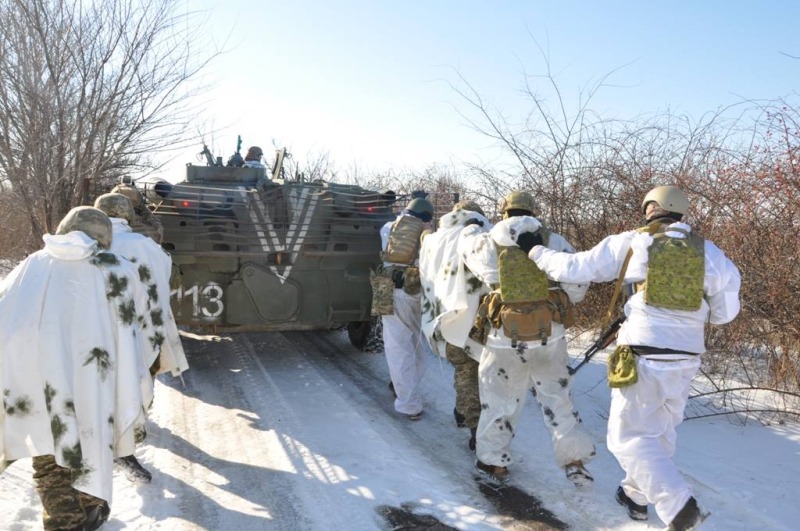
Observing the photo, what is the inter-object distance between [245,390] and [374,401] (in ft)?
4.05

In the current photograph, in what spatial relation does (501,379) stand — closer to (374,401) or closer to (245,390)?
(374,401)

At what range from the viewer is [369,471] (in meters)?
3.89

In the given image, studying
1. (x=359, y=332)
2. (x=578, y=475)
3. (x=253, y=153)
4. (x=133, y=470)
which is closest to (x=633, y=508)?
(x=578, y=475)

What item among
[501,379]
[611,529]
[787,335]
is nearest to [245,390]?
[501,379]

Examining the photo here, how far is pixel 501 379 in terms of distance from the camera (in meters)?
3.70

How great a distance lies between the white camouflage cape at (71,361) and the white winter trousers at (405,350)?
90.5 inches

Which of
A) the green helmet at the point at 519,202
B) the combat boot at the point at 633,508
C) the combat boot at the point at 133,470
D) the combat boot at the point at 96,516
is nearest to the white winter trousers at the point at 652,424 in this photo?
the combat boot at the point at 633,508

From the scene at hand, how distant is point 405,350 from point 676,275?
2.62 metres

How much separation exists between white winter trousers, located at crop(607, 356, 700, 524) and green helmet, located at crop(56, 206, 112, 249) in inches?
107

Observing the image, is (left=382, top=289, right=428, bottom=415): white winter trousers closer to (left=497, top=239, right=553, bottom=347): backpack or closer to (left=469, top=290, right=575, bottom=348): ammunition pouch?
(left=469, top=290, right=575, bottom=348): ammunition pouch

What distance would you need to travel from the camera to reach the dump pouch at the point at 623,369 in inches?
118

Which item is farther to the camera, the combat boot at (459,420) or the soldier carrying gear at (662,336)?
the combat boot at (459,420)

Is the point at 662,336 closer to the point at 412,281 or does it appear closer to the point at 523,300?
the point at 523,300

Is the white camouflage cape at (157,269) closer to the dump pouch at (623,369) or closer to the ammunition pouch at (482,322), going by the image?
the ammunition pouch at (482,322)
